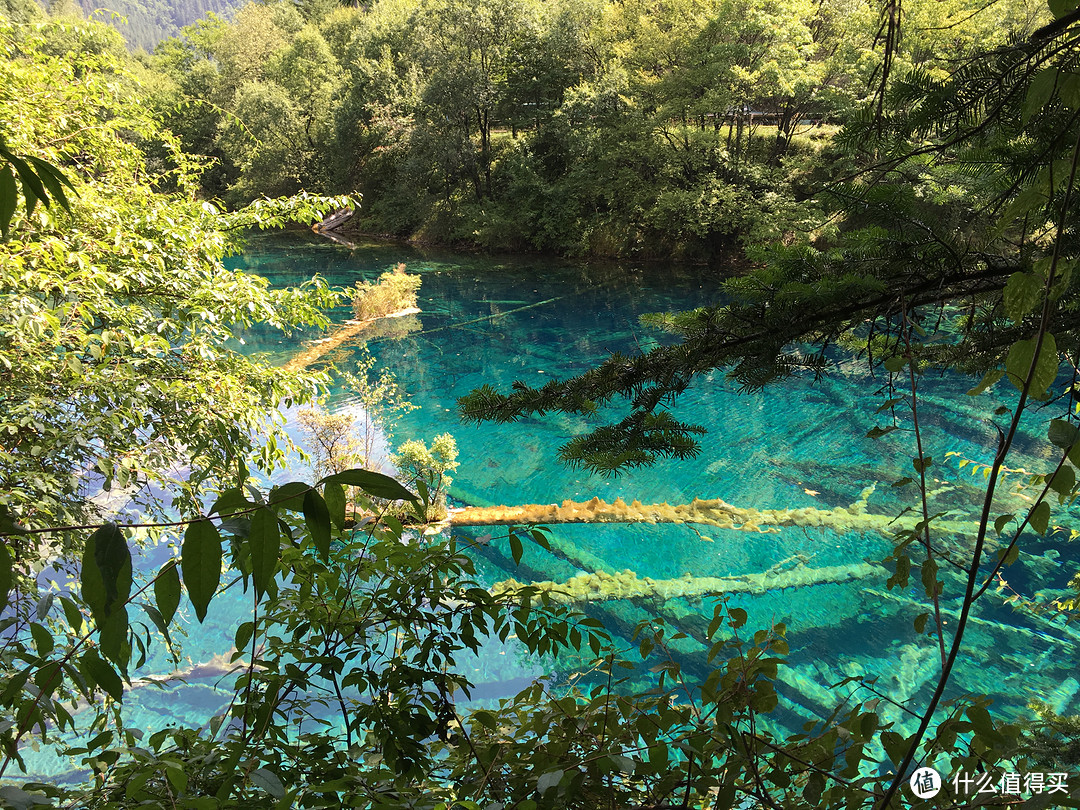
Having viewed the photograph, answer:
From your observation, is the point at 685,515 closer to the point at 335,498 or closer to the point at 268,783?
the point at 268,783

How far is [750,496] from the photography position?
7.06 metres

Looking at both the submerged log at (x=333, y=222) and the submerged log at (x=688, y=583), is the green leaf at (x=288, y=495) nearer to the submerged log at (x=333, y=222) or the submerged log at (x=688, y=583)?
the submerged log at (x=688, y=583)

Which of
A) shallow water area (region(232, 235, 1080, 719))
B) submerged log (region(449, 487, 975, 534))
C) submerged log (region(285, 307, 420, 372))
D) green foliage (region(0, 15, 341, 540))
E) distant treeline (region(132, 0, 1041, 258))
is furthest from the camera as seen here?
distant treeline (region(132, 0, 1041, 258))

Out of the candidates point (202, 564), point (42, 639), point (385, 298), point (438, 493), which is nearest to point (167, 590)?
point (202, 564)

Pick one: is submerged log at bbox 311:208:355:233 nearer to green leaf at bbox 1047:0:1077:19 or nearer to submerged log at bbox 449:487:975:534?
submerged log at bbox 449:487:975:534

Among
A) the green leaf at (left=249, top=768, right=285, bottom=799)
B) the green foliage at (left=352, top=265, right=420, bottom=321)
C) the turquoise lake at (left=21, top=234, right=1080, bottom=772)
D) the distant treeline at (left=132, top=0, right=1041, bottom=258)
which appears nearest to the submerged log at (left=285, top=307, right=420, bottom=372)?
the green foliage at (left=352, top=265, right=420, bottom=321)

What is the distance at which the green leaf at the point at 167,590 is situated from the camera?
470 millimetres

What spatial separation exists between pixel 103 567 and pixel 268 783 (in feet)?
1.72

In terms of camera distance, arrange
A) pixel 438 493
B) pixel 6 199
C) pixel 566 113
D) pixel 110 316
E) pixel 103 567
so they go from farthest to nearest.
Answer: pixel 566 113
pixel 438 493
pixel 110 316
pixel 6 199
pixel 103 567

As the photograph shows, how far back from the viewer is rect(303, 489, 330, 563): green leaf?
0.47 meters

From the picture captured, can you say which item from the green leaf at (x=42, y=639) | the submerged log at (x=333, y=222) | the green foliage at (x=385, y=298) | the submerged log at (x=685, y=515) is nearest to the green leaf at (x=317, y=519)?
the green leaf at (x=42, y=639)

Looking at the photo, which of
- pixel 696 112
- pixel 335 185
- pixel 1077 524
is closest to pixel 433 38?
pixel 335 185

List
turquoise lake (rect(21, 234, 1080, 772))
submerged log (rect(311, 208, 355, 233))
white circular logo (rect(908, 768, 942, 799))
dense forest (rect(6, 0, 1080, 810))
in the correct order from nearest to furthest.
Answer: dense forest (rect(6, 0, 1080, 810)), white circular logo (rect(908, 768, 942, 799)), turquoise lake (rect(21, 234, 1080, 772)), submerged log (rect(311, 208, 355, 233))

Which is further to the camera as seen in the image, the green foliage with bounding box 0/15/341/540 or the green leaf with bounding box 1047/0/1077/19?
the green foliage with bounding box 0/15/341/540
